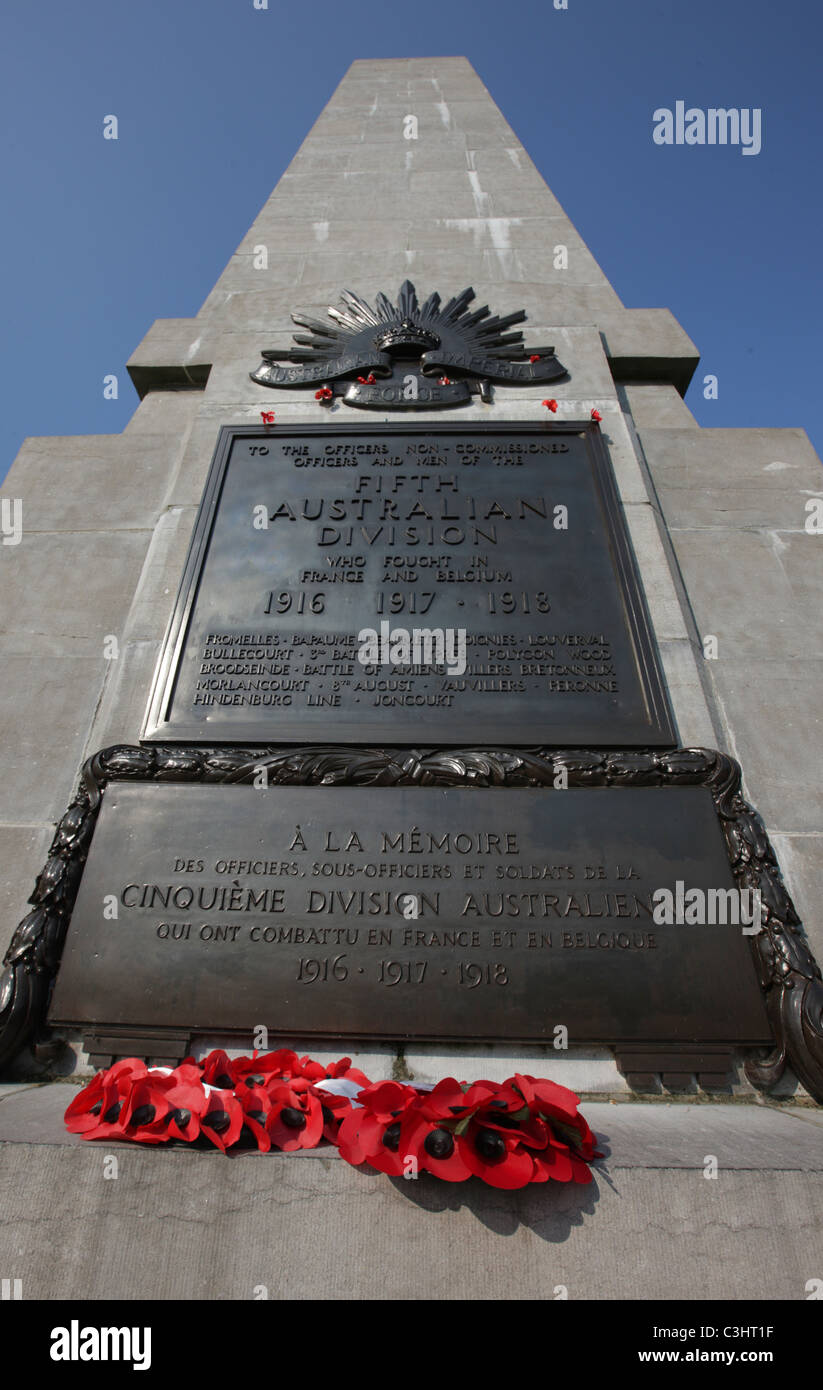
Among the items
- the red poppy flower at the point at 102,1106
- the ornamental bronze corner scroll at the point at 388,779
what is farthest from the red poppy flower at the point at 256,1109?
the ornamental bronze corner scroll at the point at 388,779

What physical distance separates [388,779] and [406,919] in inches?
28.5

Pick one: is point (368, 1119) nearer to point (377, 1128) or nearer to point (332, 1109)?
point (377, 1128)

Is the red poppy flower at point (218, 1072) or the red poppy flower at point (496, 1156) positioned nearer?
the red poppy flower at point (496, 1156)

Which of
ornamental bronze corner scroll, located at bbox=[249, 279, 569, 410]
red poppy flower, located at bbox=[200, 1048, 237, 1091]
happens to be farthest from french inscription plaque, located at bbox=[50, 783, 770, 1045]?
ornamental bronze corner scroll, located at bbox=[249, 279, 569, 410]

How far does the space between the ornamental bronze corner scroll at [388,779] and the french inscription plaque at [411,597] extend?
5.3 inches

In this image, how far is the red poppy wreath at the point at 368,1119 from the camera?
2.23m

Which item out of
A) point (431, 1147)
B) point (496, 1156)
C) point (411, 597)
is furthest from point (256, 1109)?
point (411, 597)

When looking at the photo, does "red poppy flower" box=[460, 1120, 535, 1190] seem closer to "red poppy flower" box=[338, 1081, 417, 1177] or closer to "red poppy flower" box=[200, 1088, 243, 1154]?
"red poppy flower" box=[338, 1081, 417, 1177]

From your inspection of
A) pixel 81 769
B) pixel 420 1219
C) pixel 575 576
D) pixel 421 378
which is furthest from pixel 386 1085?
pixel 421 378

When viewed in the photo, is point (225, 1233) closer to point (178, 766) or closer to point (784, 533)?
point (178, 766)

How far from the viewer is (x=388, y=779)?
3.74 metres

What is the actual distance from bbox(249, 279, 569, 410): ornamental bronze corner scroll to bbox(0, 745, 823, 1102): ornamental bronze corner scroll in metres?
3.15

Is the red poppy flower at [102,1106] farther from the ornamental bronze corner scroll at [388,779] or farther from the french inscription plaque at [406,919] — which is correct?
the ornamental bronze corner scroll at [388,779]
